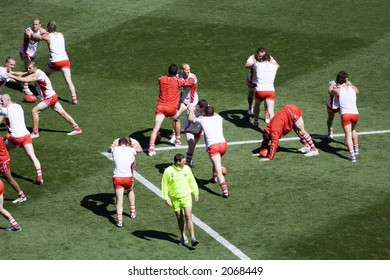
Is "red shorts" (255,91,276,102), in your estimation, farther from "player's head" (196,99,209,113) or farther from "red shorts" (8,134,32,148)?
"red shorts" (8,134,32,148)

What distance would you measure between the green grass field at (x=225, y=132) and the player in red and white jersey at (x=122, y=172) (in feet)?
1.97

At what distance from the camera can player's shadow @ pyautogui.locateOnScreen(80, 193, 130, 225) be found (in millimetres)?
25647

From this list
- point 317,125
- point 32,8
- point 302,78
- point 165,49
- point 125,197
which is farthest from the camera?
point 32,8

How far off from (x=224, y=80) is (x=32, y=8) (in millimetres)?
8914

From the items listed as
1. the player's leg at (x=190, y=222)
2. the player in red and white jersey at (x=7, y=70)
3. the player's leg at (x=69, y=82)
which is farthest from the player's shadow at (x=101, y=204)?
the player's leg at (x=69, y=82)

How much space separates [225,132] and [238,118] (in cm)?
107

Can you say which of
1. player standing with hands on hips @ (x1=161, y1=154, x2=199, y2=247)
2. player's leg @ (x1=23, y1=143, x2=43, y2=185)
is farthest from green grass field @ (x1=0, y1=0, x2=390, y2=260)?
player standing with hands on hips @ (x1=161, y1=154, x2=199, y2=247)

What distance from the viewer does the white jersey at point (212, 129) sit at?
26.2 metres

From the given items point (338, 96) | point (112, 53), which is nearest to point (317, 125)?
point (338, 96)

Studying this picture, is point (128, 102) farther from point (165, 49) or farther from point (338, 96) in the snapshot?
point (338, 96)

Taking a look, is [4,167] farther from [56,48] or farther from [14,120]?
[56,48]

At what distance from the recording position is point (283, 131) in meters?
28.4

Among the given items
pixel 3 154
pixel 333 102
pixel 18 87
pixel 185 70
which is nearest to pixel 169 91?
pixel 185 70

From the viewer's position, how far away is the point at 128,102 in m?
32.1
